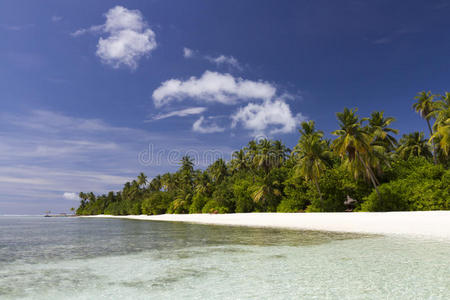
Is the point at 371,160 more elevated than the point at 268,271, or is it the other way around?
the point at 371,160

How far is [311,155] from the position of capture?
114ft

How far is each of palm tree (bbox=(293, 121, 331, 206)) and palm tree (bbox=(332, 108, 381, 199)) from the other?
3490 millimetres

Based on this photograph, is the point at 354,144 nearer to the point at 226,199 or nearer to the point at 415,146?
the point at 415,146

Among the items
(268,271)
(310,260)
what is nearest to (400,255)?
(310,260)

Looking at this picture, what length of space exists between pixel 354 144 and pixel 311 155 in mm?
6791

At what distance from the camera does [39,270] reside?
8711 mm

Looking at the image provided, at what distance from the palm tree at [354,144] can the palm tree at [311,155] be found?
137 inches

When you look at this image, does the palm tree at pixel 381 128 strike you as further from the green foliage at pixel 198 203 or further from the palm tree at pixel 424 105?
the green foliage at pixel 198 203

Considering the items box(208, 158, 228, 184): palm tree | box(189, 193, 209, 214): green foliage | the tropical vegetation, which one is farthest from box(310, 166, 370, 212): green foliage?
box(208, 158, 228, 184): palm tree

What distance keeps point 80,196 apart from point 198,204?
119 metres

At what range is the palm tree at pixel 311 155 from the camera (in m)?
33.2

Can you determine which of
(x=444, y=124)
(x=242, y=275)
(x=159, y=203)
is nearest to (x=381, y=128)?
(x=444, y=124)

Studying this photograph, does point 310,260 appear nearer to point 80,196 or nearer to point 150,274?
point 150,274

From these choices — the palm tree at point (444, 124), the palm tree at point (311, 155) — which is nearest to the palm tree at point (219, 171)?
the palm tree at point (311, 155)
